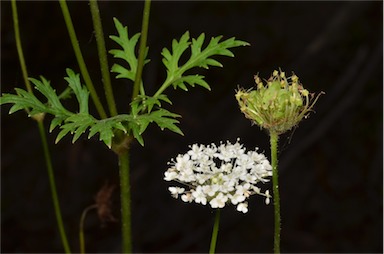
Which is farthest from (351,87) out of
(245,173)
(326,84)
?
(245,173)

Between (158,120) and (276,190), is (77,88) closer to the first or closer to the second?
(158,120)

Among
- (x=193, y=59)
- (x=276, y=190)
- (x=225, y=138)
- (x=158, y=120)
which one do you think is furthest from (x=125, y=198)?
(x=225, y=138)

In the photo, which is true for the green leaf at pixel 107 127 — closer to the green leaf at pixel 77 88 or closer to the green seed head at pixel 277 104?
the green leaf at pixel 77 88

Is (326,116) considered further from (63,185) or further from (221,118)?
(63,185)

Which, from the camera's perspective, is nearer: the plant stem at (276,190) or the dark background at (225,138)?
the plant stem at (276,190)

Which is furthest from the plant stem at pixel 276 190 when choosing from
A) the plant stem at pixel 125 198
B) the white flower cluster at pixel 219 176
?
the plant stem at pixel 125 198

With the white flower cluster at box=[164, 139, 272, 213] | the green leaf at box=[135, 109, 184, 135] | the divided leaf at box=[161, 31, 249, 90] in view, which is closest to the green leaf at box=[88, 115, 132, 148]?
the green leaf at box=[135, 109, 184, 135]
